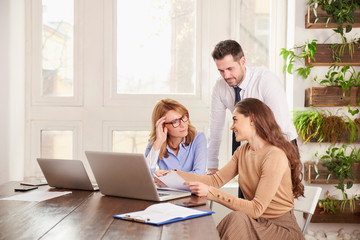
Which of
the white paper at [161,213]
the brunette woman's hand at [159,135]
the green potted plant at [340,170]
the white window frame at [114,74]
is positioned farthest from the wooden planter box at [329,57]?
the white paper at [161,213]

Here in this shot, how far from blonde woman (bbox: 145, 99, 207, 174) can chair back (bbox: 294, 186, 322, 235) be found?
23.6 inches

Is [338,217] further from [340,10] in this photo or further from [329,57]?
[340,10]

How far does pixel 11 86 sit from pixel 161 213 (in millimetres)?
2431

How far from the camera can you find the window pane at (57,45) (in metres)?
3.98

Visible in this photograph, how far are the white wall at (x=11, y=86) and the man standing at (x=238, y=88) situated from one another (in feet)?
5.32

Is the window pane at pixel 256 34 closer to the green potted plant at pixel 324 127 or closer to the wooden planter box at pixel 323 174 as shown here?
the green potted plant at pixel 324 127

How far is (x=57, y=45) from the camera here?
13.1 ft

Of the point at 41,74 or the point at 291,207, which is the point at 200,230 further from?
the point at 41,74

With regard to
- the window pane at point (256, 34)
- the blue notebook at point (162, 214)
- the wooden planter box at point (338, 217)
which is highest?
the window pane at point (256, 34)

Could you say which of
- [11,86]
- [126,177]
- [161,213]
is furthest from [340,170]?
[11,86]

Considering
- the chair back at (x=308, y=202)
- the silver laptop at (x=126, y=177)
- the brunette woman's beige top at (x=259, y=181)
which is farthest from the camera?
the chair back at (x=308, y=202)

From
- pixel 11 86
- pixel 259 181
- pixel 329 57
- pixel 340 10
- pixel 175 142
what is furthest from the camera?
pixel 11 86

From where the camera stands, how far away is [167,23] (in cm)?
401

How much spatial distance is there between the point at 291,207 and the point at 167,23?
218 centimetres
